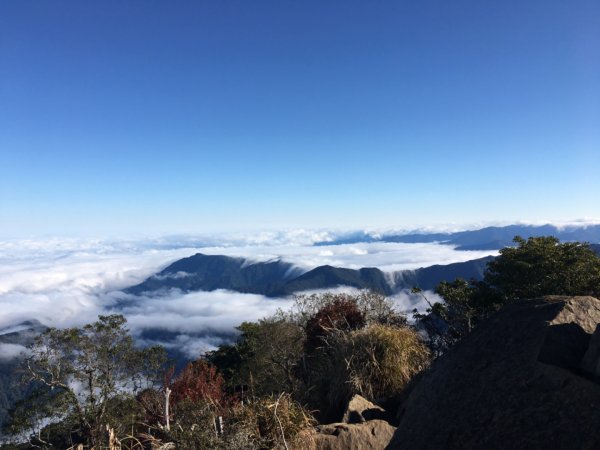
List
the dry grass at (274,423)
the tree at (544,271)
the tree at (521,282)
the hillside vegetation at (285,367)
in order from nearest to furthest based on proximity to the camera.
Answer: the dry grass at (274,423) → the hillside vegetation at (285,367) → the tree at (544,271) → the tree at (521,282)

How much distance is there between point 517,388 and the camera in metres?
4.22

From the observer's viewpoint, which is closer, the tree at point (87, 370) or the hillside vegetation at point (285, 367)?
the hillside vegetation at point (285, 367)

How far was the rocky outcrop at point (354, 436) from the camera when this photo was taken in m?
7.19

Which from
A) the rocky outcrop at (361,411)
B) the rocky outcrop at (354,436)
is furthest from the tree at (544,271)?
the rocky outcrop at (354,436)

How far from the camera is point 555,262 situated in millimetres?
16078

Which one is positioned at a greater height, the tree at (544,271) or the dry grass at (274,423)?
the tree at (544,271)

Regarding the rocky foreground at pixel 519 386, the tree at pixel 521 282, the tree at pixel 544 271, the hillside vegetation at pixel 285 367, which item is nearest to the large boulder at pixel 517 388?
the rocky foreground at pixel 519 386

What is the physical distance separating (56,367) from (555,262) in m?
27.9

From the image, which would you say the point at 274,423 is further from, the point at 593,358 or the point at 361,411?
the point at 593,358

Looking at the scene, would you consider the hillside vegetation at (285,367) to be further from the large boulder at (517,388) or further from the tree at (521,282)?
the large boulder at (517,388)

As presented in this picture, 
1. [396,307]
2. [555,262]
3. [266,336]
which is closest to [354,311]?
[396,307]

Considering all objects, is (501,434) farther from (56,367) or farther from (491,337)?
(56,367)

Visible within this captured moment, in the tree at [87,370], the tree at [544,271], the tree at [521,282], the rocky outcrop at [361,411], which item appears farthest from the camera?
the tree at [87,370]

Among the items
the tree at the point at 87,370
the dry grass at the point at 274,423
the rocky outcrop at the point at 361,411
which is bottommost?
the tree at the point at 87,370
